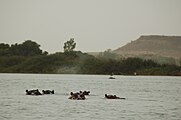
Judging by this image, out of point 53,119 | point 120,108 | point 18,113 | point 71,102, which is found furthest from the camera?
point 71,102

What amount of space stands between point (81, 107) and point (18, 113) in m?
8.59

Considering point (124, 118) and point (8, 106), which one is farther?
point (8, 106)

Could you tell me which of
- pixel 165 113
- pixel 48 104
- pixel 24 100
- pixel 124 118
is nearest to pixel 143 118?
pixel 124 118

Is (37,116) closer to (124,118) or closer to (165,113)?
(124,118)

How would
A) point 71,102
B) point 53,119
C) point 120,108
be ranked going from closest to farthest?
point 53,119 → point 120,108 → point 71,102

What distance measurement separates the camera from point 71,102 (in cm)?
6919

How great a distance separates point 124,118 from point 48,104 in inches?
524

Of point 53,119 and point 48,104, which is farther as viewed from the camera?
point 48,104

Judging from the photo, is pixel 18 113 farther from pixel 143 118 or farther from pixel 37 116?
pixel 143 118

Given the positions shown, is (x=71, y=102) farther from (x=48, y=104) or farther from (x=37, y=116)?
(x=37, y=116)

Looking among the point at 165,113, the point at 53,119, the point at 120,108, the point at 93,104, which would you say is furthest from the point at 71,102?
the point at 53,119

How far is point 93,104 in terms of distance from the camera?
67125mm

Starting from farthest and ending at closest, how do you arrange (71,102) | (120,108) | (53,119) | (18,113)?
(71,102)
(120,108)
(18,113)
(53,119)

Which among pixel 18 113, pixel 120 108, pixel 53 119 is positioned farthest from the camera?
pixel 120 108
